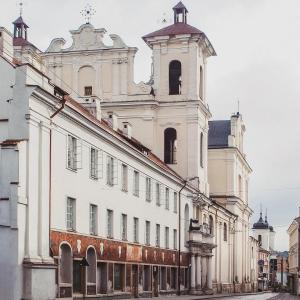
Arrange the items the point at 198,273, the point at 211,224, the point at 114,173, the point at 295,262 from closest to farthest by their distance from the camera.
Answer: the point at 114,173, the point at 198,273, the point at 211,224, the point at 295,262

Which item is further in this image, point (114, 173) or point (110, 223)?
point (114, 173)

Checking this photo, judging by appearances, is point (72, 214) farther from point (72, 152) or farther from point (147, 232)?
point (147, 232)

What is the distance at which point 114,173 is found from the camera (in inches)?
1704

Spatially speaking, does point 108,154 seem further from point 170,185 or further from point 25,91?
point 170,185

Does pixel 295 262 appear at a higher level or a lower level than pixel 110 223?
lower

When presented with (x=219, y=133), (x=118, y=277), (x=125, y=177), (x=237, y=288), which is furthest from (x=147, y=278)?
(x=219, y=133)

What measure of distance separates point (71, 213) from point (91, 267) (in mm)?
3736

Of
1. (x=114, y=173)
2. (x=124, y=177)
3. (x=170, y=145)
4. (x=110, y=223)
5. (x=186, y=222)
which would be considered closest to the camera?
(x=110, y=223)

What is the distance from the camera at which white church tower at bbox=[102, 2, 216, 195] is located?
67.1 m

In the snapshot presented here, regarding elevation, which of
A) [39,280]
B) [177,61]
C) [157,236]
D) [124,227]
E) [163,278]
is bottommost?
[163,278]

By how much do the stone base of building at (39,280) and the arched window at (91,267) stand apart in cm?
590

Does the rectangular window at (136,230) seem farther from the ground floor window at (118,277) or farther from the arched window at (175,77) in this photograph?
the arched window at (175,77)

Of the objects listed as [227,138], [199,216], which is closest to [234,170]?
[227,138]

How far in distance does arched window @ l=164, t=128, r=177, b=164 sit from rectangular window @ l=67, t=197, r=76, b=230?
3144 centimetres
